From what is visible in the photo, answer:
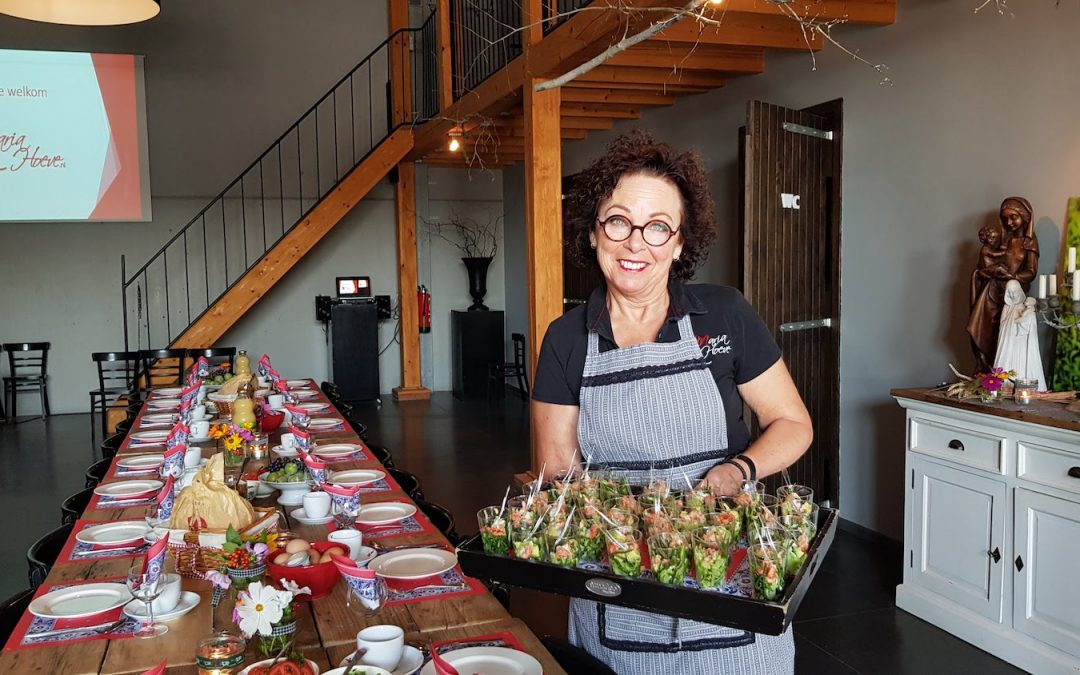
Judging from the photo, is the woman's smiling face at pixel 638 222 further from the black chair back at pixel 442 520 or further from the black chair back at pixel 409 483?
the black chair back at pixel 409 483

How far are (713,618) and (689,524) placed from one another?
21 cm

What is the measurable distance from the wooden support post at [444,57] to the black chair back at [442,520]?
19.2ft

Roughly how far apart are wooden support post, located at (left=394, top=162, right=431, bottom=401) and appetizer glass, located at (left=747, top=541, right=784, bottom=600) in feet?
32.1

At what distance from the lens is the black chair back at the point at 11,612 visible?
2.18 m

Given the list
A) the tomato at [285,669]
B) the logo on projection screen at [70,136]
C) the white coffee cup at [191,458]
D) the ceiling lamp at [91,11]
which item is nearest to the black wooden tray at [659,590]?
the tomato at [285,669]

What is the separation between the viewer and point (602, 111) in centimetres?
754

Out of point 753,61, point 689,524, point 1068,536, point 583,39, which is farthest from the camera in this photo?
point 753,61

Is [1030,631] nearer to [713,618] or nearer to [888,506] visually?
[888,506]

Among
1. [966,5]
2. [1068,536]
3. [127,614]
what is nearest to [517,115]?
[966,5]

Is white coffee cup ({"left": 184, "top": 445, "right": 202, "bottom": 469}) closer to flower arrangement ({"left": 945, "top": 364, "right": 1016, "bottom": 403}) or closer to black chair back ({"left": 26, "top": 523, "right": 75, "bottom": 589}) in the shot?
black chair back ({"left": 26, "top": 523, "right": 75, "bottom": 589})

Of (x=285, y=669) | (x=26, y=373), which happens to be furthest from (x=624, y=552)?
(x=26, y=373)

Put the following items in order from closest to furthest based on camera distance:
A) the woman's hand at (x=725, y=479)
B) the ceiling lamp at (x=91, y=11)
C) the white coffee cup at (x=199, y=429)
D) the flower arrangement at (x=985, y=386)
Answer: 1. the woman's hand at (x=725, y=479)
2. the flower arrangement at (x=985, y=386)
3. the white coffee cup at (x=199, y=429)
4. the ceiling lamp at (x=91, y=11)

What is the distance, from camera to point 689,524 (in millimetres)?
1625

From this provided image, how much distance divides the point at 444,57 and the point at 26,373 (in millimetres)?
6365
